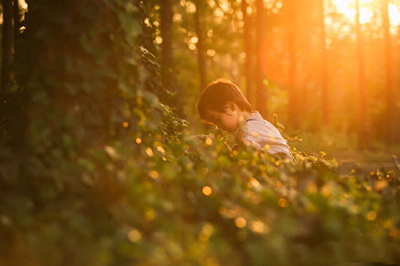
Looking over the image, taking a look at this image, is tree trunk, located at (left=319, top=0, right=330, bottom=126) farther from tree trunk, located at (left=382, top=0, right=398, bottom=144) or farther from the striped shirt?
the striped shirt

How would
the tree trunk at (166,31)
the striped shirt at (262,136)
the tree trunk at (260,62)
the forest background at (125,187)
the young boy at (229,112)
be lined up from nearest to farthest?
the forest background at (125,187) < the striped shirt at (262,136) < the young boy at (229,112) < the tree trunk at (166,31) < the tree trunk at (260,62)

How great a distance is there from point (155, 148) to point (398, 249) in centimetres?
194

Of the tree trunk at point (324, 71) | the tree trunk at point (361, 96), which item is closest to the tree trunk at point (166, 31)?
the tree trunk at point (361, 96)

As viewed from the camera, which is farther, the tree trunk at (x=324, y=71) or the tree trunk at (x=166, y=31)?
the tree trunk at (x=324, y=71)

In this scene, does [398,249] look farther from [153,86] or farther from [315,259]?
[153,86]

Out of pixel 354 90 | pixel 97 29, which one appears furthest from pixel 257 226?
pixel 354 90

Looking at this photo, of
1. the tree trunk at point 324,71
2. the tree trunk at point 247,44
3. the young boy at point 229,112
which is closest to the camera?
the young boy at point 229,112

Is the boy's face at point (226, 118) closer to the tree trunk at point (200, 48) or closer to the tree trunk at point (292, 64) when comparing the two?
the tree trunk at point (200, 48)

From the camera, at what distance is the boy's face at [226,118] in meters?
4.89

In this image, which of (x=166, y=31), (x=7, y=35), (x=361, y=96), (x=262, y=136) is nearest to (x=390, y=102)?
(x=361, y=96)

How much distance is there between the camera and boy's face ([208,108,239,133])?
489cm

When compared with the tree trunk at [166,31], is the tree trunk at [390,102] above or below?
below

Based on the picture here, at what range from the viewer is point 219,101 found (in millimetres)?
4914

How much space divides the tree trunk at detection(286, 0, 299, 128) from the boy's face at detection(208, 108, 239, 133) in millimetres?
20769
